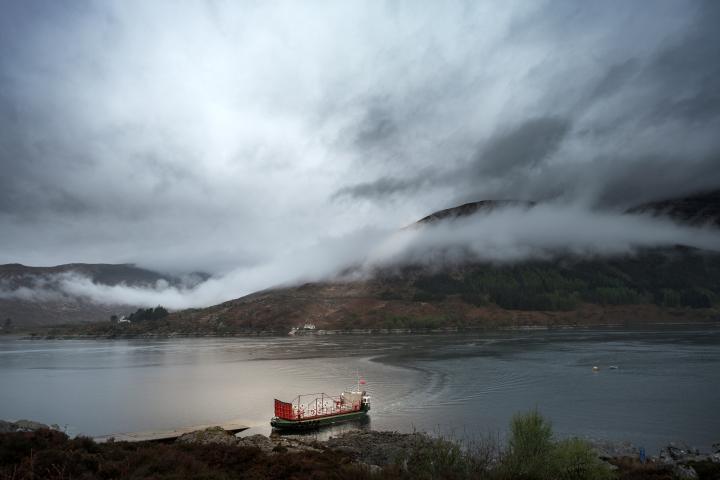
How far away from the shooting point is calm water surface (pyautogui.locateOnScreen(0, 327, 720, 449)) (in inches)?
1731

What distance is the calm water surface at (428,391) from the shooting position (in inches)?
1731

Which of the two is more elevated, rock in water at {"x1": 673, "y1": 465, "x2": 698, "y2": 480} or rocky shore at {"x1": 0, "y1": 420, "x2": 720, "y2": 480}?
rocky shore at {"x1": 0, "y1": 420, "x2": 720, "y2": 480}

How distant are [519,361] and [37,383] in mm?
82706

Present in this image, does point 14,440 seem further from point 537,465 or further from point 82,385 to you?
point 82,385

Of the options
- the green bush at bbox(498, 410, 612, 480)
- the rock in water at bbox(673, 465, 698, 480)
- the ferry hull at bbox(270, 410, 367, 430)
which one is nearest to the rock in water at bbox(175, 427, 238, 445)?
the ferry hull at bbox(270, 410, 367, 430)

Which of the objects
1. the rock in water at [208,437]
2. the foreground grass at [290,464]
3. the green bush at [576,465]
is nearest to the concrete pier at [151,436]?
the rock in water at [208,437]

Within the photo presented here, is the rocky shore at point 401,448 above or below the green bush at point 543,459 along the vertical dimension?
below

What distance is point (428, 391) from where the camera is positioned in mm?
60250

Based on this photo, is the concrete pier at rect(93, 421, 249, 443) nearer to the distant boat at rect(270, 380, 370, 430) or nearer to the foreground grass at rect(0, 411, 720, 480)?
the distant boat at rect(270, 380, 370, 430)

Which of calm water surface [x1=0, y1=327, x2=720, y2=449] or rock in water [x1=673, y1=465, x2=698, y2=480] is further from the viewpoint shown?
calm water surface [x1=0, y1=327, x2=720, y2=449]

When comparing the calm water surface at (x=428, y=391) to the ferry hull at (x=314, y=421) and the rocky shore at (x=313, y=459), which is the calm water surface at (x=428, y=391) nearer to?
the ferry hull at (x=314, y=421)

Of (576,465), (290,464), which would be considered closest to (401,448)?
(290,464)

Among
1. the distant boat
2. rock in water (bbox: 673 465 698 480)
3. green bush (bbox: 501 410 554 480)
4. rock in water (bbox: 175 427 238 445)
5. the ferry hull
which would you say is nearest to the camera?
green bush (bbox: 501 410 554 480)

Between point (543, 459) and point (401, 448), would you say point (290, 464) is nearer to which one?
point (401, 448)
